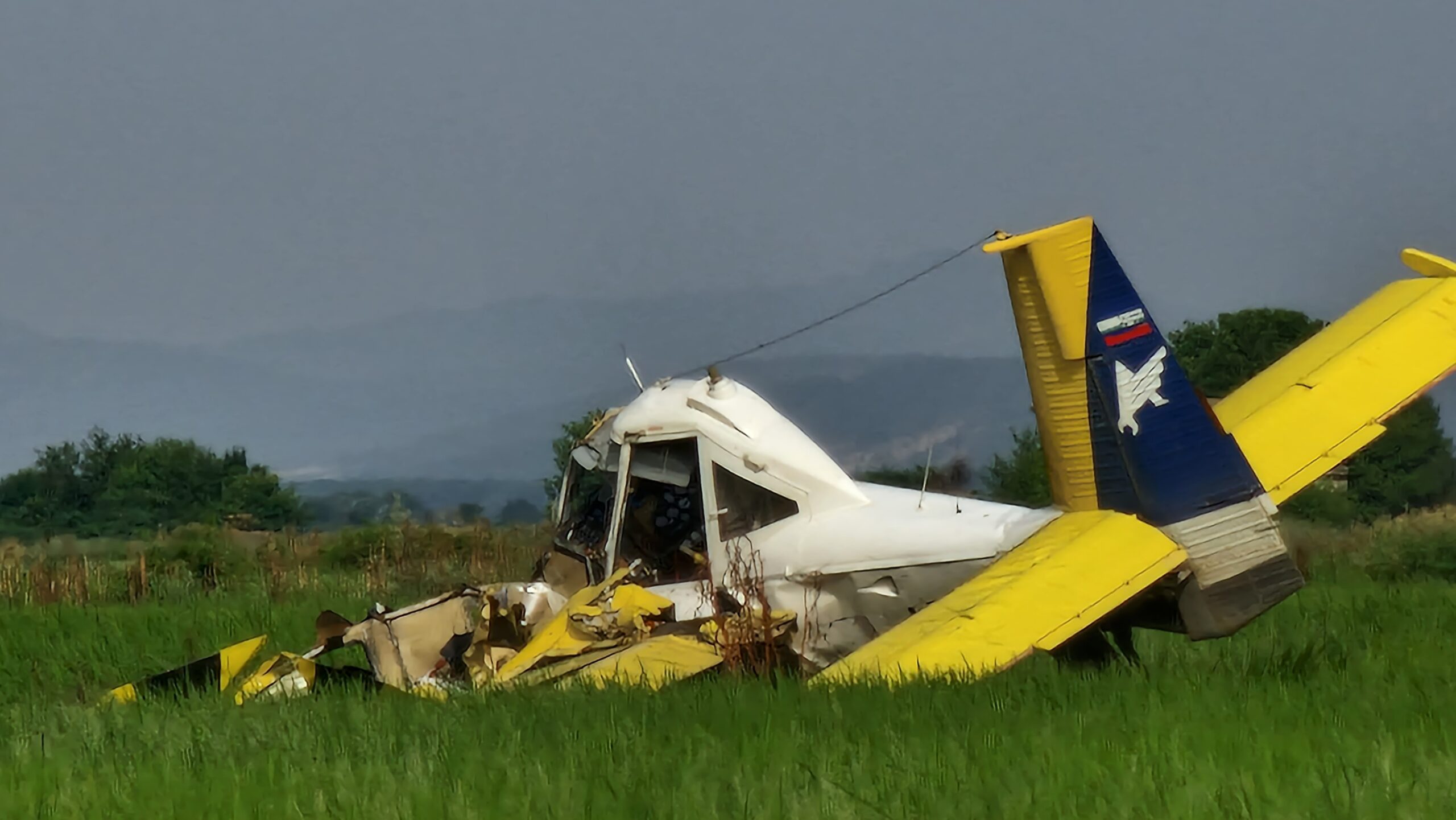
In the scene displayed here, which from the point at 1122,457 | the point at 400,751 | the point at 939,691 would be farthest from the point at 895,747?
the point at 1122,457

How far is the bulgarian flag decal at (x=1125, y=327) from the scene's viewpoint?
8.37 m

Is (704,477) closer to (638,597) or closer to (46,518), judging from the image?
(638,597)

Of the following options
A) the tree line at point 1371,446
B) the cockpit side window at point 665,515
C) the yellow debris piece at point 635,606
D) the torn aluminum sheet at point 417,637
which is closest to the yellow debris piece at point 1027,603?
the yellow debris piece at point 635,606

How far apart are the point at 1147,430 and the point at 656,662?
9.85 ft

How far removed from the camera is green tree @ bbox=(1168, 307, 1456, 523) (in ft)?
127

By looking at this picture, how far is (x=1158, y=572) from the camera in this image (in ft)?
25.8

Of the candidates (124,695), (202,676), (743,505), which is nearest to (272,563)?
(202,676)

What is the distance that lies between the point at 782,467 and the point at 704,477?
0.50 m

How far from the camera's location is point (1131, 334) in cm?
840

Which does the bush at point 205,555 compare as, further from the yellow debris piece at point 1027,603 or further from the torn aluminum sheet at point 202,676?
the yellow debris piece at point 1027,603

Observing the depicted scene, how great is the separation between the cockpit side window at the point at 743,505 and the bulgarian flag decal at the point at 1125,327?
2289 mm

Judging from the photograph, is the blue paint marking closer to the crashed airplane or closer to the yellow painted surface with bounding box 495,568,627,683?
the crashed airplane

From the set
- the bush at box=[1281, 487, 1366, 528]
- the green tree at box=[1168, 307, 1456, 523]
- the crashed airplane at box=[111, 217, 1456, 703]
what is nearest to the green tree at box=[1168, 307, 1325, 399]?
the green tree at box=[1168, 307, 1456, 523]

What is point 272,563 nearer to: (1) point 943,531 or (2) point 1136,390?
(1) point 943,531
